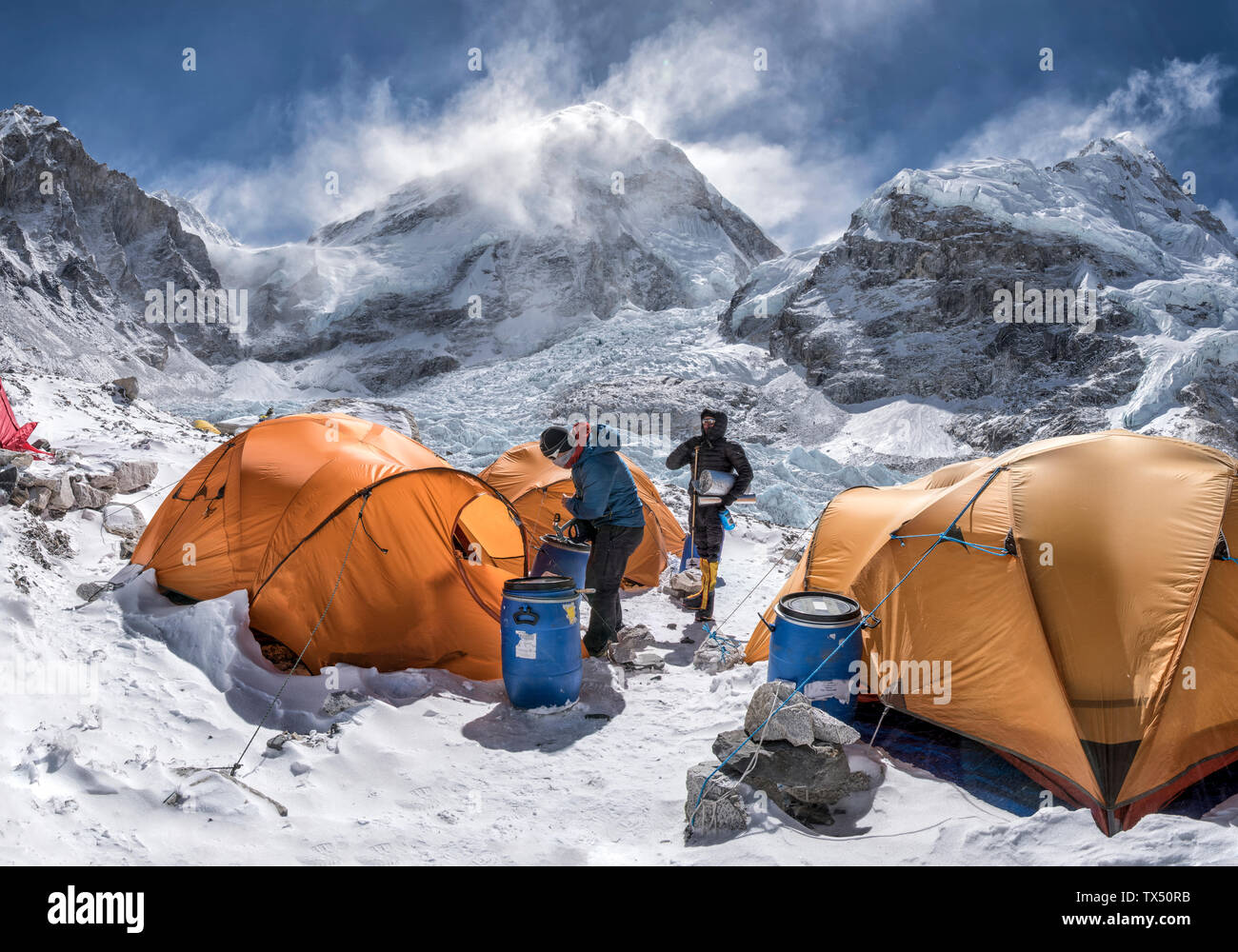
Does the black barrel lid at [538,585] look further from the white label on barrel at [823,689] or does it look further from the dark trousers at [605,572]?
the white label on barrel at [823,689]

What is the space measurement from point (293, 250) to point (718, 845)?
9703cm

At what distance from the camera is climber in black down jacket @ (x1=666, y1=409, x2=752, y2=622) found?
666cm

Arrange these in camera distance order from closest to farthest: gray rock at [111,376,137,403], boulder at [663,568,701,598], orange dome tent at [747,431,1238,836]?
orange dome tent at [747,431,1238,836] → boulder at [663,568,701,598] → gray rock at [111,376,137,403]

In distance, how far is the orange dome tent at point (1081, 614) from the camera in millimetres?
3172

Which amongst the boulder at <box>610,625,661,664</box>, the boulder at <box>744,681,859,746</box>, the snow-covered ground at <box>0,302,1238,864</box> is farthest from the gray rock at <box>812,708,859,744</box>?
the boulder at <box>610,625,661,664</box>

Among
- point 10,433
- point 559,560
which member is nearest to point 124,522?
point 10,433

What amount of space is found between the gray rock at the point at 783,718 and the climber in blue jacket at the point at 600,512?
211 cm

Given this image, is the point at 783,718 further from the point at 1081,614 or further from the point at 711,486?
the point at 711,486

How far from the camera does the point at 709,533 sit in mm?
6766

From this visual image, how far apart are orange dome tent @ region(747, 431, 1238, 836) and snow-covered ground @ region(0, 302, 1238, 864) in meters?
0.40

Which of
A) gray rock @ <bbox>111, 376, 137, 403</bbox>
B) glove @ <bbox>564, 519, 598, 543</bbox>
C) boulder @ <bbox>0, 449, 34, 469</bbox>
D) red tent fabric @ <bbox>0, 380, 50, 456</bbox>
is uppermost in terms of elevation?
gray rock @ <bbox>111, 376, 137, 403</bbox>

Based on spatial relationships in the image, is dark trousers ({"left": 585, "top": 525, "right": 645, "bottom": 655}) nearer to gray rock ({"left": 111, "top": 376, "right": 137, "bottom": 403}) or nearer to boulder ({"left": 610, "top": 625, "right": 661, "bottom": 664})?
boulder ({"left": 610, "top": 625, "right": 661, "bottom": 664})

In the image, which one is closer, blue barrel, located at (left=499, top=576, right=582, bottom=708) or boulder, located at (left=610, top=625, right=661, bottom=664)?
blue barrel, located at (left=499, top=576, right=582, bottom=708)
